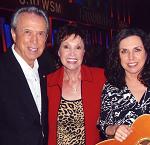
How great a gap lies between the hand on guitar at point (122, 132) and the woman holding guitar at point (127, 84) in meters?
0.03

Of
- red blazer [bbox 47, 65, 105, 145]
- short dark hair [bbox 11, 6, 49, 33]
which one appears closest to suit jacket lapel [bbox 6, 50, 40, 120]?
short dark hair [bbox 11, 6, 49, 33]

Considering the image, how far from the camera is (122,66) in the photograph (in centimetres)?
293

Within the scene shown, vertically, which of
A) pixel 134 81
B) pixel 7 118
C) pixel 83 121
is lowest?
pixel 83 121

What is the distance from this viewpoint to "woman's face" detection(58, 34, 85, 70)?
127 inches

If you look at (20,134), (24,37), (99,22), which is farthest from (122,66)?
(99,22)

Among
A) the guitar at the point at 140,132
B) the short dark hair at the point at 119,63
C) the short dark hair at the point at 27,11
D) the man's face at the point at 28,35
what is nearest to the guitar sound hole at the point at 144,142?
the guitar at the point at 140,132

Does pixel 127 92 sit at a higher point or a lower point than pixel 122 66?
lower

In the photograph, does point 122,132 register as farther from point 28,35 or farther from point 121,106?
point 28,35

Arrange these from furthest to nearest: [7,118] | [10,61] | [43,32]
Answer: [43,32] < [10,61] < [7,118]

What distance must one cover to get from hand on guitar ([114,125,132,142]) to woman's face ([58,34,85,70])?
0.93 m

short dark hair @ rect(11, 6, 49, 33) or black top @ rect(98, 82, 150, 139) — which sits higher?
short dark hair @ rect(11, 6, 49, 33)

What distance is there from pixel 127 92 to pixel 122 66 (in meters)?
0.26

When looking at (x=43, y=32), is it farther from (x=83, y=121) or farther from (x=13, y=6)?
(x=13, y=6)

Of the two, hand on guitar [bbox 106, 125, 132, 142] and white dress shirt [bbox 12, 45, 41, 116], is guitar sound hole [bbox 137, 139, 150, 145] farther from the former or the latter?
white dress shirt [bbox 12, 45, 41, 116]
